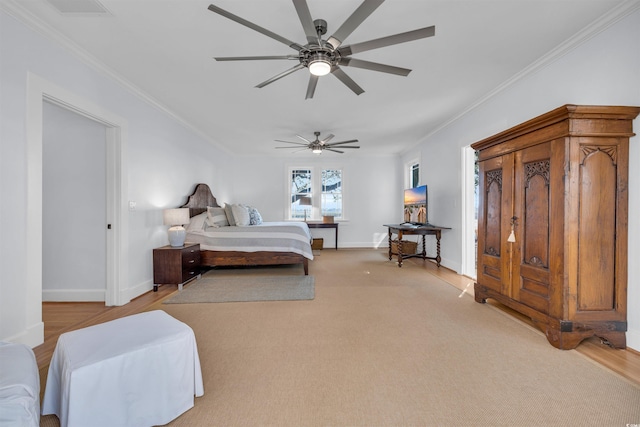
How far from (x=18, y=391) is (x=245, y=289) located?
8.81 ft

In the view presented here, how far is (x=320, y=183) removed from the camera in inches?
297

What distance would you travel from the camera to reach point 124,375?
50.5 inches

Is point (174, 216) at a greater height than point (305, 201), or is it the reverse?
point (305, 201)

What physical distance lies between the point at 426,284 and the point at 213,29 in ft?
12.6

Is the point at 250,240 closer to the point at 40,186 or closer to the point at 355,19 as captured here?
the point at 40,186

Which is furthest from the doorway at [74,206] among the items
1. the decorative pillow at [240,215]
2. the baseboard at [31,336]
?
the decorative pillow at [240,215]

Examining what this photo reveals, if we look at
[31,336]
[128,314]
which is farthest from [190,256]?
[31,336]

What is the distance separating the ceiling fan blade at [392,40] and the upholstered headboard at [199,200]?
12.3 feet

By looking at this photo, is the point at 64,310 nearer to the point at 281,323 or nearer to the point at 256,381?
the point at 281,323

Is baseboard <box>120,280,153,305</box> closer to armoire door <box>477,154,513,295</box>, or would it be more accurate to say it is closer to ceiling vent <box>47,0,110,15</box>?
ceiling vent <box>47,0,110,15</box>

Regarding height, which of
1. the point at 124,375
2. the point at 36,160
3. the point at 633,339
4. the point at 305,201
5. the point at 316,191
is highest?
the point at 316,191

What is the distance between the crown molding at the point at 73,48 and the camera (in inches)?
81.0

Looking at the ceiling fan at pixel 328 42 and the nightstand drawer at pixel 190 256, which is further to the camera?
the nightstand drawer at pixel 190 256

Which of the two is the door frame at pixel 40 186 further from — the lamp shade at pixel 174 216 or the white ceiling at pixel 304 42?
the lamp shade at pixel 174 216
